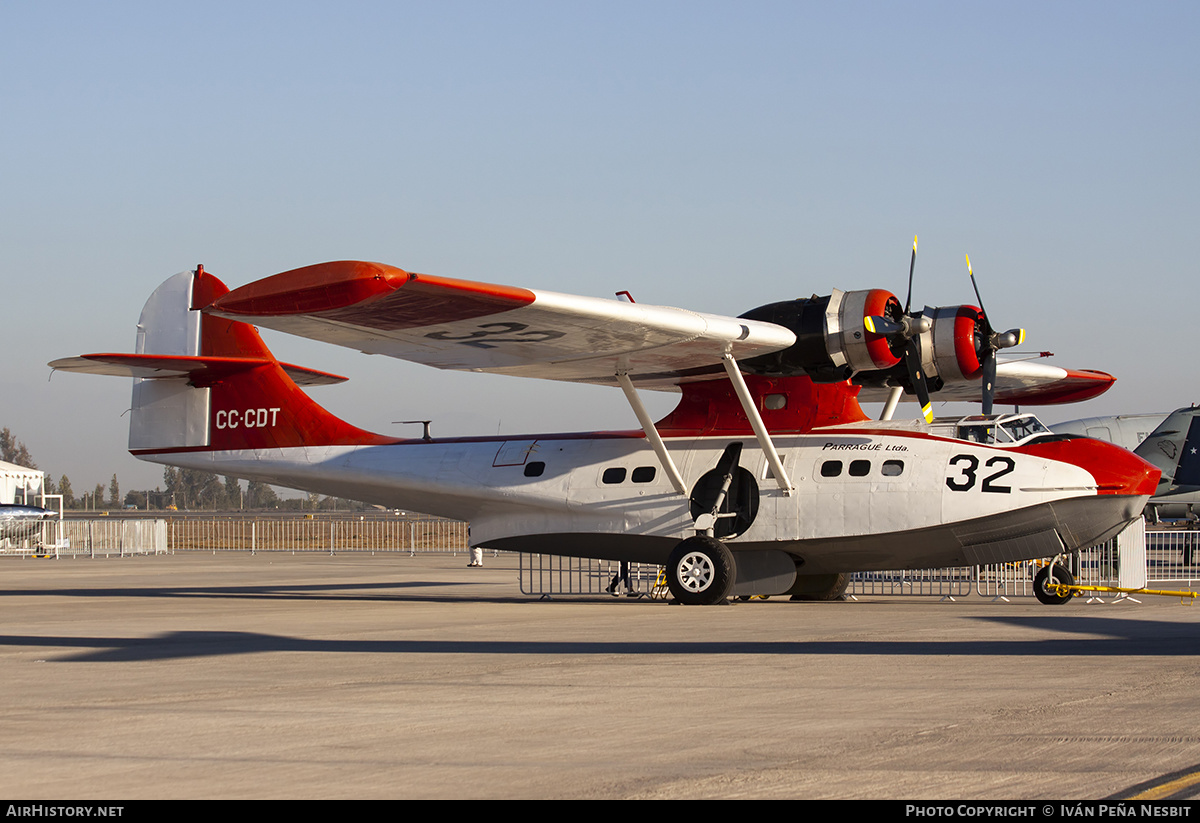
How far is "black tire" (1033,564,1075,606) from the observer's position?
17469 millimetres

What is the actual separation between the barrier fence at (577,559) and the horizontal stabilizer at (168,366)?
5792 millimetres

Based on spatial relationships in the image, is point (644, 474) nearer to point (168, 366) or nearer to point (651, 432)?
point (651, 432)

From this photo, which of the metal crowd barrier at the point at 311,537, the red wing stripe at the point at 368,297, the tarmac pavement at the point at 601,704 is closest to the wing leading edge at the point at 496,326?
the red wing stripe at the point at 368,297

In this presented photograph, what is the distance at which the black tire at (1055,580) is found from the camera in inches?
688

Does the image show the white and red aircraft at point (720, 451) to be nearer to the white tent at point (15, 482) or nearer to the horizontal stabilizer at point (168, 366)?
the horizontal stabilizer at point (168, 366)

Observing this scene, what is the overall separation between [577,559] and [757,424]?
29.5 ft

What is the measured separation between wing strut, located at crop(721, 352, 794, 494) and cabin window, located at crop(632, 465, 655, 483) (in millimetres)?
1781

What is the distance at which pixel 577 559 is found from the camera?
24953 mm

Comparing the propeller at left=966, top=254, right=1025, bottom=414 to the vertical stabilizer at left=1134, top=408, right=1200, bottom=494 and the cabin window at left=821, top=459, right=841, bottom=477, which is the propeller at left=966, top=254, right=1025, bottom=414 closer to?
the cabin window at left=821, top=459, right=841, bottom=477

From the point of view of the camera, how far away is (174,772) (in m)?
5.58

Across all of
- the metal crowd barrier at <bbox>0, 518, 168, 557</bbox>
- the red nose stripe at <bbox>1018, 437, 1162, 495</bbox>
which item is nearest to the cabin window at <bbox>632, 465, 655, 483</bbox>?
the red nose stripe at <bbox>1018, 437, 1162, 495</bbox>

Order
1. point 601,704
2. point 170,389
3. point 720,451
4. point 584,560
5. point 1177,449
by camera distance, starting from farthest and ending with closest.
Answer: point 1177,449 → point 584,560 → point 170,389 → point 720,451 → point 601,704

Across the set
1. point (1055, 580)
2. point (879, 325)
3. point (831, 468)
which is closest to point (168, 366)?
point (831, 468)

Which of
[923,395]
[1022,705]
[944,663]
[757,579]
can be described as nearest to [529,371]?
[757,579]
